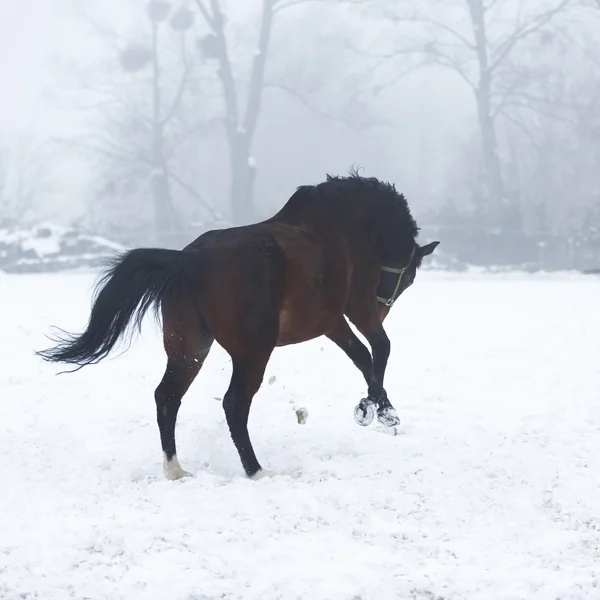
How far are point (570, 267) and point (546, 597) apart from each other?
27.3 metres

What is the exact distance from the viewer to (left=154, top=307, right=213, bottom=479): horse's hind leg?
5.67 m

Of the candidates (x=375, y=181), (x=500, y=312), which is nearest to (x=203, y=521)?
(x=375, y=181)

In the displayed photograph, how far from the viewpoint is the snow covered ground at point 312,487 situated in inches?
162

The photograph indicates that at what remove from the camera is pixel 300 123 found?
1742 inches

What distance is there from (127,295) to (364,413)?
2024mm

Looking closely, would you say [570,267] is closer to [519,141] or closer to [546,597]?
[519,141]

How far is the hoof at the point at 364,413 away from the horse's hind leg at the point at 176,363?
140 cm

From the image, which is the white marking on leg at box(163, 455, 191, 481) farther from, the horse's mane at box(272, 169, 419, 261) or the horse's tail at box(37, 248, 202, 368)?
the horse's mane at box(272, 169, 419, 261)

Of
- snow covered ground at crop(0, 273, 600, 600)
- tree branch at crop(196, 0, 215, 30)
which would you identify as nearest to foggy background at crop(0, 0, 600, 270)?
tree branch at crop(196, 0, 215, 30)

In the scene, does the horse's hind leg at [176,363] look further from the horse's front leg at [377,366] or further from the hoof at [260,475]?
the horse's front leg at [377,366]

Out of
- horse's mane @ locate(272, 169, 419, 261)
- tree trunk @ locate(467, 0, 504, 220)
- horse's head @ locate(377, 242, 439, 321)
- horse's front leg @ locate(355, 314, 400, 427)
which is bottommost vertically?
horse's front leg @ locate(355, 314, 400, 427)

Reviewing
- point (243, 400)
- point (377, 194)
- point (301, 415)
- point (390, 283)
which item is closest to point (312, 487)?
point (243, 400)

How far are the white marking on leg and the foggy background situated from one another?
79.9 feet

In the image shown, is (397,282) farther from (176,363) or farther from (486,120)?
(486,120)
